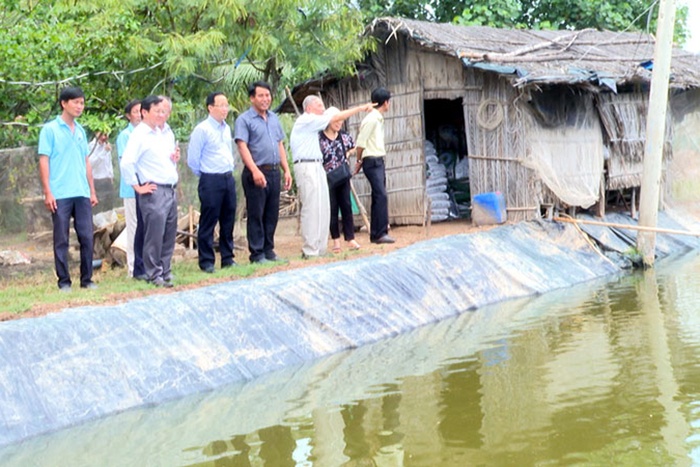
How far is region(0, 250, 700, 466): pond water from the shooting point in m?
5.16

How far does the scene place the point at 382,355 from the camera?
25.1ft

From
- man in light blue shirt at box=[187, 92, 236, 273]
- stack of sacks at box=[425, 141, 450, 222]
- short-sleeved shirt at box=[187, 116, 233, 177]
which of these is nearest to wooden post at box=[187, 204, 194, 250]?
man in light blue shirt at box=[187, 92, 236, 273]

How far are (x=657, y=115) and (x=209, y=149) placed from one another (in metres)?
5.45

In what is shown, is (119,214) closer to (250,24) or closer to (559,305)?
(250,24)

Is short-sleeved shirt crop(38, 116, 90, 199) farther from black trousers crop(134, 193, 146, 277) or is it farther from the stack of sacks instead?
the stack of sacks

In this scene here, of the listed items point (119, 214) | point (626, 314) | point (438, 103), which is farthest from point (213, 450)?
point (438, 103)

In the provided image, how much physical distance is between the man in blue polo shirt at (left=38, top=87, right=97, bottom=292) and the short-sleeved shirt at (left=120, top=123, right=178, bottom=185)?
0.40 m

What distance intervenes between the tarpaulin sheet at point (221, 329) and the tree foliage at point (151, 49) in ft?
10.4

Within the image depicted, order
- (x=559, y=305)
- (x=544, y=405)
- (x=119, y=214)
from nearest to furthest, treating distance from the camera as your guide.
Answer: (x=544, y=405) → (x=559, y=305) → (x=119, y=214)

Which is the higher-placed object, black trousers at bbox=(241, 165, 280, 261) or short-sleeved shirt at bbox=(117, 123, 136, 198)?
short-sleeved shirt at bbox=(117, 123, 136, 198)

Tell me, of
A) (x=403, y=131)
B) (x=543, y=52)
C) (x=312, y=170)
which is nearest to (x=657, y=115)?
(x=543, y=52)

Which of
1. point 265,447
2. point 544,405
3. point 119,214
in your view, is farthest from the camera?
point 119,214

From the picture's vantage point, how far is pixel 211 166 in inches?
355

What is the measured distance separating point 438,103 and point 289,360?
30.7ft
